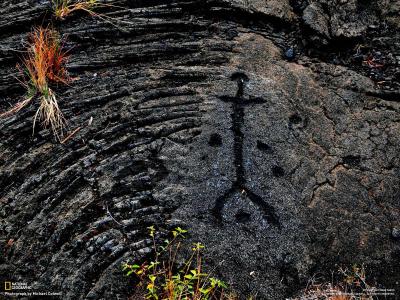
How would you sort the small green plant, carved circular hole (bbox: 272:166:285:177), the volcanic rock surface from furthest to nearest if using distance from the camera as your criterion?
1. carved circular hole (bbox: 272:166:285:177)
2. the volcanic rock surface
3. the small green plant

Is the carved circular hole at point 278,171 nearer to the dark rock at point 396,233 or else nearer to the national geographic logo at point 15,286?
the dark rock at point 396,233

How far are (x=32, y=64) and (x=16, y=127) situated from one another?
585 mm

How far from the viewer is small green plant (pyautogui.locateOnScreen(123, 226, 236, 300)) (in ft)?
8.43

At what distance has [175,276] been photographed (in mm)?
2633

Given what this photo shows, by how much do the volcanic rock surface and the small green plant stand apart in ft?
0.27

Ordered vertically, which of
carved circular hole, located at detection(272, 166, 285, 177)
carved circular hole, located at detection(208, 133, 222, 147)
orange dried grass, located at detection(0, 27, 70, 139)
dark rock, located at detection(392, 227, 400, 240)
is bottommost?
dark rock, located at detection(392, 227, 400, 240)

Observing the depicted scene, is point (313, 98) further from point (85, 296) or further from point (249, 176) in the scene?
point (85, 296)

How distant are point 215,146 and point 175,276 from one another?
105 cm

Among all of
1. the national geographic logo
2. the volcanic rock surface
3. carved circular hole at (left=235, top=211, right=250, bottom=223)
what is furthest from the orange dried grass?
carved circular hole at (left=235, top=211, right=250, bottom=223)

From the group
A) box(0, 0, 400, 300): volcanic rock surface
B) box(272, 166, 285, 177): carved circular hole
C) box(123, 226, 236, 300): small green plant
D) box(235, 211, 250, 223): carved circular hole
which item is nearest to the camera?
box(123, 226, 236, 300): small green plant

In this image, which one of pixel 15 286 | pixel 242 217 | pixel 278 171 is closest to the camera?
pixel 15 286

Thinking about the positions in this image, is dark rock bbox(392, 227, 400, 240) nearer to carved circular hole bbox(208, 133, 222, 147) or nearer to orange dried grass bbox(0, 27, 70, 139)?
carved circular hole bbox(208, 133, 222, 147)

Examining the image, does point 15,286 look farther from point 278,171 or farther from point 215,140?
point 278,171

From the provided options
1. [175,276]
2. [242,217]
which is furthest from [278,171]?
[175,276]
